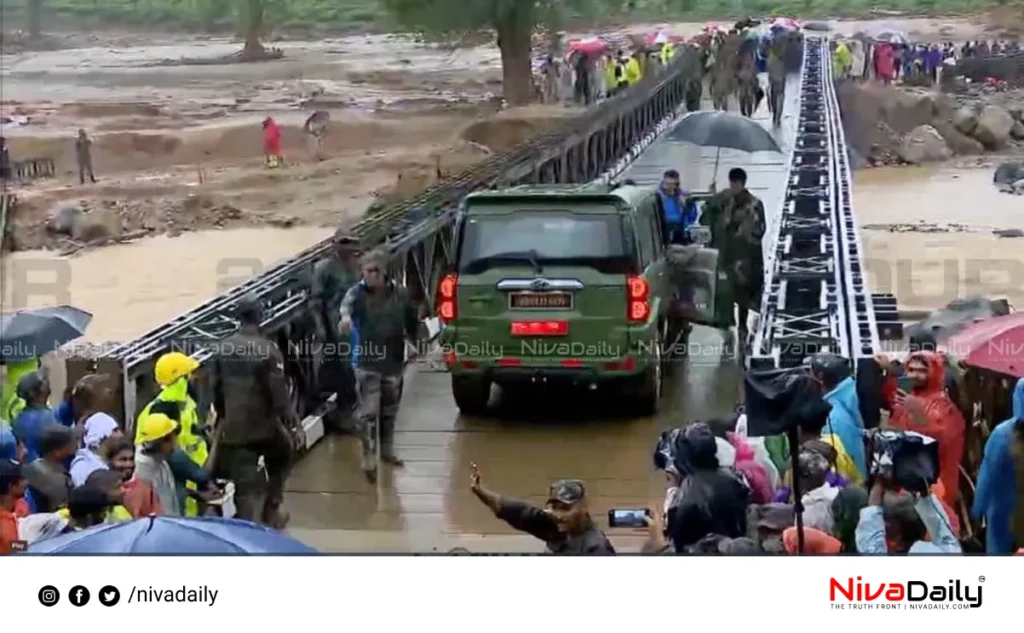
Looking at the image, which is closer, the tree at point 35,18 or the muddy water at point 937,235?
the muddy water at point 937,235

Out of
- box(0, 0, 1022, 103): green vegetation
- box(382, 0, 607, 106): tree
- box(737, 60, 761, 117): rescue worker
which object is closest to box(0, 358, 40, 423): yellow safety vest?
box(0, 0, 1022, 103): green vegetation

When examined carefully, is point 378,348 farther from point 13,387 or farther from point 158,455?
point 13,387

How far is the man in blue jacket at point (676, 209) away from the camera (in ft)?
20.1

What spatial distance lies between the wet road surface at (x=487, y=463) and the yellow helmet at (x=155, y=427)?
0.46m

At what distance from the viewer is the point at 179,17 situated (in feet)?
20.6

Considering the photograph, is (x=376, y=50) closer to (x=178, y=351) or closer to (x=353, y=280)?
(x=353, y=280)

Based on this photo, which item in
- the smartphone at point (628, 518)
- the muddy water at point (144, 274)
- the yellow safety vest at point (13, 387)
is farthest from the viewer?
the muddy water at point (144, 274)

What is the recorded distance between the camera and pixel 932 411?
18.8 feet

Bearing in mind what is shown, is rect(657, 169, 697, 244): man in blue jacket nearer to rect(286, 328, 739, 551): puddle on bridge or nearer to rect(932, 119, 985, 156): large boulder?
rect(286, 328, 739, 551): puddle on bridge

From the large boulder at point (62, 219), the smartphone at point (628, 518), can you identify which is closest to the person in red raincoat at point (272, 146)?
the large boulder at point (62, 219)

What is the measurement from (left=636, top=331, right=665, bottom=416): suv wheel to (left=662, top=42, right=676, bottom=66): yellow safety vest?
1.06 m

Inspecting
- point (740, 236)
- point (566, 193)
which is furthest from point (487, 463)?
point (740, 236)

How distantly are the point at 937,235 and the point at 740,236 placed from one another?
2.20ft
